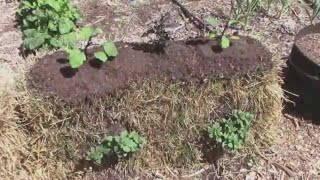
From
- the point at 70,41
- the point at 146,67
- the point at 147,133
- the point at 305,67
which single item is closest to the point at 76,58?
the point at 146,67

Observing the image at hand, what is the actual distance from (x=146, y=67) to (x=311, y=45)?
1430 mm

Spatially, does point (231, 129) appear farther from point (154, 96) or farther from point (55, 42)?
point (55, 42)

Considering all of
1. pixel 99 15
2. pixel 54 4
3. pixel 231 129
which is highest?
pixel 54 4

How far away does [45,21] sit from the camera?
160 inches

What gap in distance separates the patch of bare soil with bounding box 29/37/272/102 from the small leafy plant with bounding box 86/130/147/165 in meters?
0.29

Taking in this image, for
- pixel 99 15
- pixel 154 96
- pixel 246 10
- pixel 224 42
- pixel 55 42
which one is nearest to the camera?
pixel 154 96

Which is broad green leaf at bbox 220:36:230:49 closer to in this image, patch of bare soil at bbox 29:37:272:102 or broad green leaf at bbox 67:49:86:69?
patch of bare soil at bbox 29:37:272:102

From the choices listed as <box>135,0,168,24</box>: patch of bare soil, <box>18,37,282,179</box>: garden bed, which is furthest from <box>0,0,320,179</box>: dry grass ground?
<box>135,0,168,24</box>: patch of bare soil

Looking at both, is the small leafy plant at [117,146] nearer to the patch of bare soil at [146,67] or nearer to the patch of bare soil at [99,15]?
the patch of bare soil at [146,67]

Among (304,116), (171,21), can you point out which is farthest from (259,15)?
(304,116)

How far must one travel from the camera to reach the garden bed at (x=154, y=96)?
3.03 metres

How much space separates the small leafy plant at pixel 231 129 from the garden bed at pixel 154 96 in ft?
0.18

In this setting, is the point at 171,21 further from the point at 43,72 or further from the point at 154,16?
the point at 43,72

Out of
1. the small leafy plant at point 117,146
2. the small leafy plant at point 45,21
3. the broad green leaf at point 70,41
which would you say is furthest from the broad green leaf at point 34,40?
the small leafy plant at point 117,146
